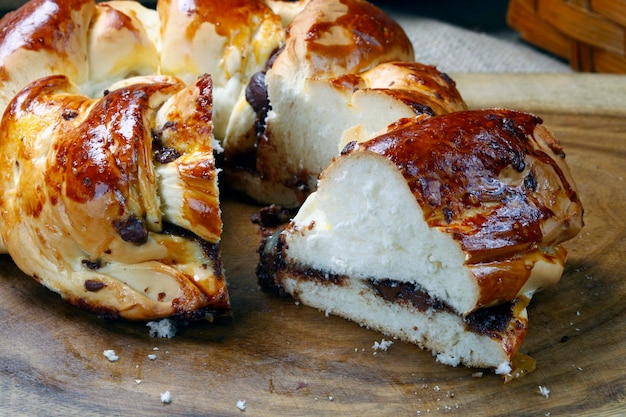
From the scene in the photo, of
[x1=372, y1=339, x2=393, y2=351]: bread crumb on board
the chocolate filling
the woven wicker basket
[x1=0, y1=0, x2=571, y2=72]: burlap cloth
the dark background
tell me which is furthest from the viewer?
the dark background

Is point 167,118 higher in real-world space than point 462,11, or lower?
higher

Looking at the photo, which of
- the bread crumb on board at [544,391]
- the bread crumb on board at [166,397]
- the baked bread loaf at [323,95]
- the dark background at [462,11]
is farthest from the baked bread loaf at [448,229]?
the dark background at [462,11]

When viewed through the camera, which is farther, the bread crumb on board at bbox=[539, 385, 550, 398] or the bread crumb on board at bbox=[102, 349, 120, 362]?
the bread crumb on board at bbox=[102, 349, 120, 362]

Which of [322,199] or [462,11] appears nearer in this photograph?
[322,199]

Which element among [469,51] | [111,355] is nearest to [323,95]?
[111,355]

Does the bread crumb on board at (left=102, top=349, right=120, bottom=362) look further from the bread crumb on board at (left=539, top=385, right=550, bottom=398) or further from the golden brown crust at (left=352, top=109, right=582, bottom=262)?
the bread crumb on board at (left=539, top=385, right=550, bottom=398)

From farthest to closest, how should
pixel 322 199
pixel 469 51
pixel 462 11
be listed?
pixel 462 11 → pixel 469 51 → pixel 322 199

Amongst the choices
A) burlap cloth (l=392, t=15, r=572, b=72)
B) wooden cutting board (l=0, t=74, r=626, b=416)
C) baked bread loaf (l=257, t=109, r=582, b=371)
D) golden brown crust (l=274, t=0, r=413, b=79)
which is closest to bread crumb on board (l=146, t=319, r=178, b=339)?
wooden cutting board (l=0, t=74, r=626, b=416)

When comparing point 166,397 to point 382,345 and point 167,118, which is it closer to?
point 382,345
